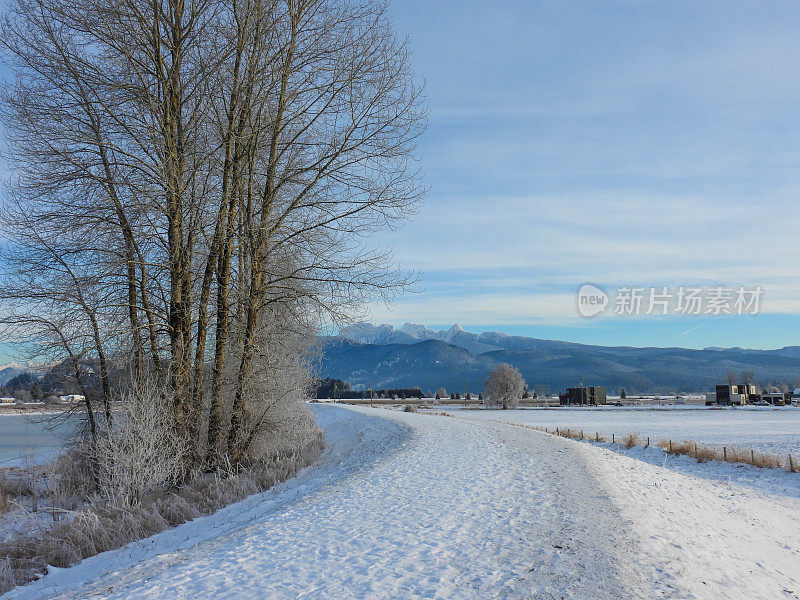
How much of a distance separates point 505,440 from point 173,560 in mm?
13869

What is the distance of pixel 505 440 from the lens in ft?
62.7

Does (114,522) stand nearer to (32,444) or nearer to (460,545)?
(460,545)

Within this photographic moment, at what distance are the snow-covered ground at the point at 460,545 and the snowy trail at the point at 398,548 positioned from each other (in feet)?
0.08

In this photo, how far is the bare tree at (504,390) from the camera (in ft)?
288

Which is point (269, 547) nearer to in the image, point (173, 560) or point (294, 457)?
point (173, 560)

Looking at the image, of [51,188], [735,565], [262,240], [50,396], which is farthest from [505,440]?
[51,188]

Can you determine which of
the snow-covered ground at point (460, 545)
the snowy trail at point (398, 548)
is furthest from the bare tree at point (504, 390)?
the snowy trail at point (398, 548)

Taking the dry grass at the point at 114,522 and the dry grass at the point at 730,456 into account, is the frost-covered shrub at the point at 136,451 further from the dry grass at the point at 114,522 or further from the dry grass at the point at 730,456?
the dry grass at the point at 730,456

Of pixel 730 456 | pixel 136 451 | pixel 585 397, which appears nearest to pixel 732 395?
pixel 585 397

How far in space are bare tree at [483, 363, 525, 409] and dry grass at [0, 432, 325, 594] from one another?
76830mm

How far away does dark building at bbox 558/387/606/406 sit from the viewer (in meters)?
111

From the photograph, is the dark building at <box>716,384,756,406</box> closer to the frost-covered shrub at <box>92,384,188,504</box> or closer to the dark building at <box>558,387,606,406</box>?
the dark building at <box>558,387,606,406</box>

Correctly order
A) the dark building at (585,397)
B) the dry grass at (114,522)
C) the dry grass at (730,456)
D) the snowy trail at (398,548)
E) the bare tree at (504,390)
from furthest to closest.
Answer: the dark building at (585,397) < the bare tree at (504,390) < the dry grass at (730,456) < the dry grass at (114,522) < the snowy trail at (398,548)

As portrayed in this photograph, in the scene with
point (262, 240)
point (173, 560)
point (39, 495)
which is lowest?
point (39, 495)
